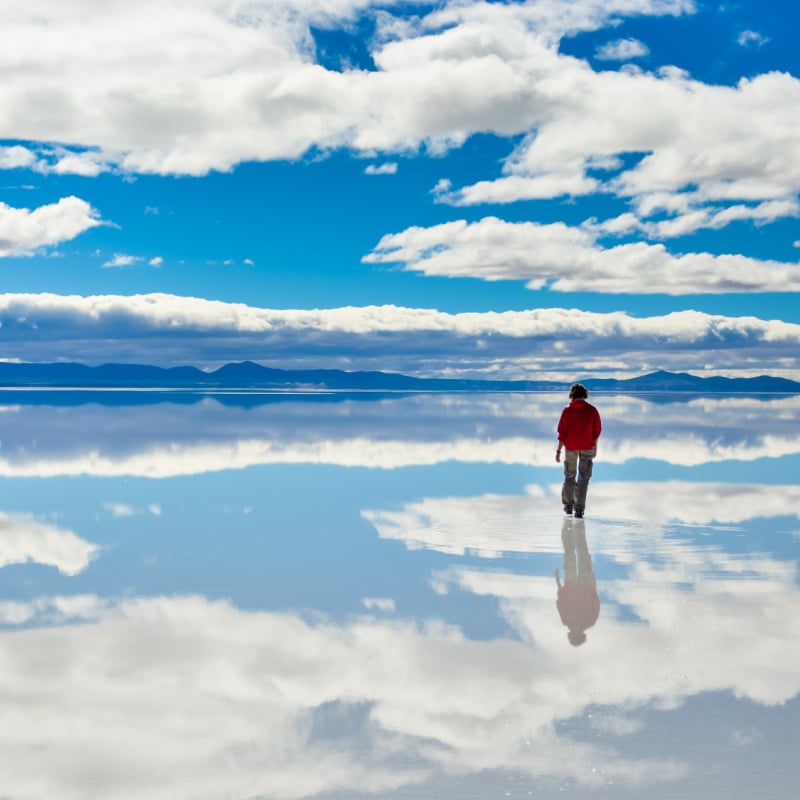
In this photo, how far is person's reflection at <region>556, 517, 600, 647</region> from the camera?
8184mm

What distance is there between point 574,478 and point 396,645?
7957 millimetres

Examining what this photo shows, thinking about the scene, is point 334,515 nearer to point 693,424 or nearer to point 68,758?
point 68,758

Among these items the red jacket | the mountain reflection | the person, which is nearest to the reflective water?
the person

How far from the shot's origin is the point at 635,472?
21766 mm

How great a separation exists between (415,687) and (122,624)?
9.53 feet

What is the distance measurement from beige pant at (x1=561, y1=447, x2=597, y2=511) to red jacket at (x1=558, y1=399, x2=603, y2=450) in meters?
0.11

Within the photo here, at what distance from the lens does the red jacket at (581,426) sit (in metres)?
15.2

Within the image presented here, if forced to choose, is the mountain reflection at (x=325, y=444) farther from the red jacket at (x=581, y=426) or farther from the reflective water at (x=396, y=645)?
the red jacket at (x=581, y=426)

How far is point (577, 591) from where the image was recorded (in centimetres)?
955


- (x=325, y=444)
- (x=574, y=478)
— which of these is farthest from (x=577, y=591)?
(x=325, y=444)

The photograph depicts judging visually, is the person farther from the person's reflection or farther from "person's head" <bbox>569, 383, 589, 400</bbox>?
the person's reflection

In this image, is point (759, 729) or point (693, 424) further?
point (693, 424)

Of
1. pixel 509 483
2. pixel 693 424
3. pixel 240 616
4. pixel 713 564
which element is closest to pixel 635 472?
pixel 509 483

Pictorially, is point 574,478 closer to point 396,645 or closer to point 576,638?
point 576,638
